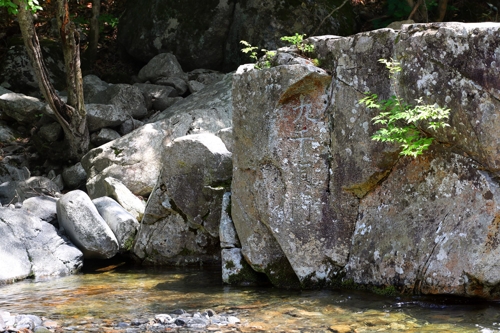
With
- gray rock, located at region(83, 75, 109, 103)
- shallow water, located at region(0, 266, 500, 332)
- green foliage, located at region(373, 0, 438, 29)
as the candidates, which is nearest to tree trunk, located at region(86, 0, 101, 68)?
gray rock, located at region(83, 75, 109, 103)

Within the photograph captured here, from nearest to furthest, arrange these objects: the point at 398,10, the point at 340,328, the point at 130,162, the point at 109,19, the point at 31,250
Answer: the point at 340,328 → the point at 31,250 → the point at 130,162 → the point at 398,10 → the point at 109,19

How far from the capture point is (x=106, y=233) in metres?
8.77

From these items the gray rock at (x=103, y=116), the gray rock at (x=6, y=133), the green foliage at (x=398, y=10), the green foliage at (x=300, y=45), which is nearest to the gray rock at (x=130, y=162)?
the gray rock at (x=103, y=116)

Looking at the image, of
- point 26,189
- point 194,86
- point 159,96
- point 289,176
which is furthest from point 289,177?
point 194,86

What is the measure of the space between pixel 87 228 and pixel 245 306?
333 centimetres

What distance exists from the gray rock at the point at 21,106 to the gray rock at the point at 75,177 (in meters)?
2.04

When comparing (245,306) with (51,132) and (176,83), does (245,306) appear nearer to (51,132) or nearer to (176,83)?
(51,132)

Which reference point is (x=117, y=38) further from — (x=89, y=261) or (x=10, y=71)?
(x=89, y=261)

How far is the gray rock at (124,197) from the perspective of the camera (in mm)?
9719

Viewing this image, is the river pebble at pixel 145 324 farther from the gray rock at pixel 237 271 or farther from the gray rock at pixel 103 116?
the gray rock at pixel 103 116

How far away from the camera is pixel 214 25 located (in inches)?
615

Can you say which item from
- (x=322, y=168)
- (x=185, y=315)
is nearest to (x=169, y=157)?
(x=322, y=168)

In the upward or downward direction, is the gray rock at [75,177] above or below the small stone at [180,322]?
above

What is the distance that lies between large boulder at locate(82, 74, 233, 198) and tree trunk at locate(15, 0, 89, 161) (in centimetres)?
126
